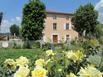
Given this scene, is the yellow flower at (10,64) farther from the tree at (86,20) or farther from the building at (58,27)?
the building at (58,27)

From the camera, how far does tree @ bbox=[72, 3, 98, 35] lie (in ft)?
171

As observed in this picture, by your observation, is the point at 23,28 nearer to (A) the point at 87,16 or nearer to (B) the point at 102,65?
(A) the point at 87,16

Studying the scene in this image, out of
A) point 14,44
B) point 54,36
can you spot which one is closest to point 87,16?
point 54,36

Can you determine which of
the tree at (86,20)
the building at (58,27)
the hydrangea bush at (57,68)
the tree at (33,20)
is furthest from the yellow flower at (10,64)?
the building at (58,27)

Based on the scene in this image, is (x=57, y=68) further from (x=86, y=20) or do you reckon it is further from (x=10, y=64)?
(x=86, y=20)

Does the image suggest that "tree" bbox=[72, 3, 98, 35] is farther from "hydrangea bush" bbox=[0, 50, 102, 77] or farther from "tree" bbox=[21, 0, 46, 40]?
"hydrangea bush" bbox=[0, 50, 102, 77]

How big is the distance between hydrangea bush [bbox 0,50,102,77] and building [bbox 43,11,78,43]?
55.7 meters

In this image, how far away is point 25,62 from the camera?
354 centimetres

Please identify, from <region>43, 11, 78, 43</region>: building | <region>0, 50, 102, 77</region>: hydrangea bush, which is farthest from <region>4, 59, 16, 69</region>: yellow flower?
<region>43, 11, 78, 43</region>: building

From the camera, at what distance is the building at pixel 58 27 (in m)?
60.2

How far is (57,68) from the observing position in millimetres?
2994

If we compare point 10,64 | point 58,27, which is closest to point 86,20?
point 58,27

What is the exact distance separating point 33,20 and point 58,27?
20006 mm

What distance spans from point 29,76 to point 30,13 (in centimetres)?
3850
